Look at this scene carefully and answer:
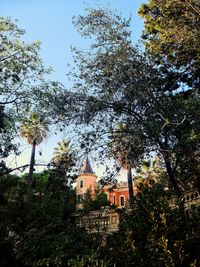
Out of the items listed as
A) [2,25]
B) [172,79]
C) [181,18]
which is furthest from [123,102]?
[2,25]

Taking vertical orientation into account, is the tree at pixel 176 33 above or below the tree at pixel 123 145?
above

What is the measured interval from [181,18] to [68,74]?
5.51m

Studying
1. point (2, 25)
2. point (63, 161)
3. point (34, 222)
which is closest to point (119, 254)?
point (34, 222)

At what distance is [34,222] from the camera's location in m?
6.62

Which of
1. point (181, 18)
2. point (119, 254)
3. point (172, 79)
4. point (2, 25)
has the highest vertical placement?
point (2, 25)

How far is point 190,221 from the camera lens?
4.82 metres

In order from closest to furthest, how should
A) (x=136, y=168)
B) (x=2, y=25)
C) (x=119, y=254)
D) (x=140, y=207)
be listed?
(x=119, y=254) → (x=140, y=207) → (x=136, y=168) → (x=2, y=25)

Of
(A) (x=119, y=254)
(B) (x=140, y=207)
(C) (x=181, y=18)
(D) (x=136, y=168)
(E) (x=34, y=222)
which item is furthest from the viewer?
(D) (x=136, y=168)

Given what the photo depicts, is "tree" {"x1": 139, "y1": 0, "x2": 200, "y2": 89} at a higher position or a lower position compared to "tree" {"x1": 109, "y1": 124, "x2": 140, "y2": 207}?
higher

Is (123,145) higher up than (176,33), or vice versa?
(176,33)

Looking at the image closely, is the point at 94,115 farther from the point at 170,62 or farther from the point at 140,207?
the point at 140,207

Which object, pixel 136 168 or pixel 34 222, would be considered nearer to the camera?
pixel 34 222

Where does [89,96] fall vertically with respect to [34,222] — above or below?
above

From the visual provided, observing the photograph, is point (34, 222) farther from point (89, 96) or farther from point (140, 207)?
point (89, 96)
